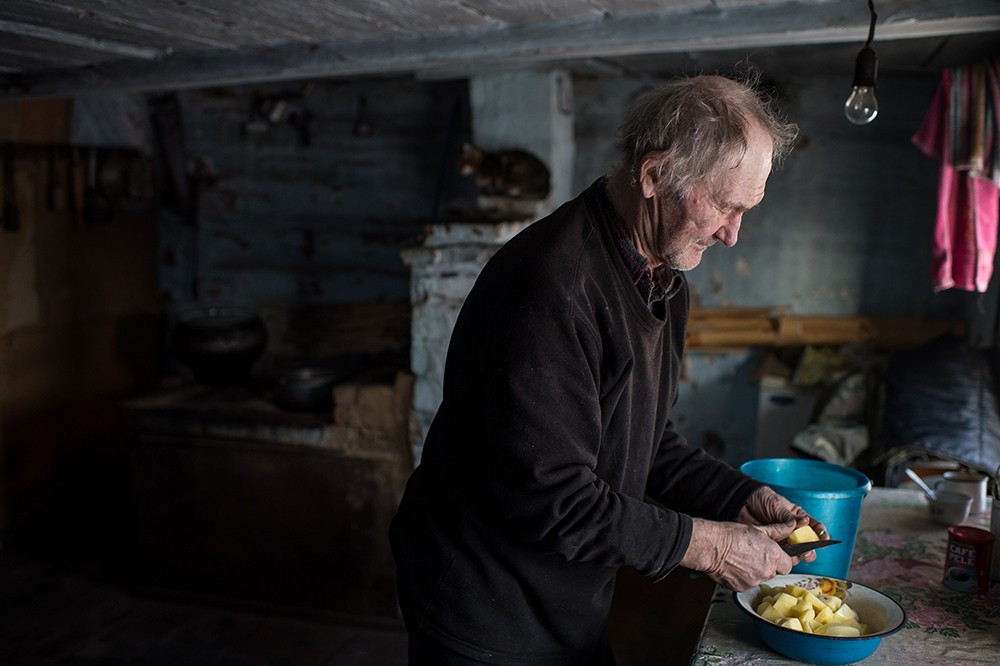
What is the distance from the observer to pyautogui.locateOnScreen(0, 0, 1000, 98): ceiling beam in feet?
8.38

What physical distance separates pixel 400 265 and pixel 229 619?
226cm

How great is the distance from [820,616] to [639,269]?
732 millimetres

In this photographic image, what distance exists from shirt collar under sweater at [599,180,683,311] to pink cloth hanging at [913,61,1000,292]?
2.22 metres

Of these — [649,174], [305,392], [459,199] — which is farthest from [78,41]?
[649,174]

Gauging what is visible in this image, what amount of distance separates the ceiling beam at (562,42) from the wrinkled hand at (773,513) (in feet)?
4.94

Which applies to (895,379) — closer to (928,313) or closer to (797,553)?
(928,313)

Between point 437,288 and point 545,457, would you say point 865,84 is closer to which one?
point 545,457

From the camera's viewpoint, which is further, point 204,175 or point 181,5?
point 204,175

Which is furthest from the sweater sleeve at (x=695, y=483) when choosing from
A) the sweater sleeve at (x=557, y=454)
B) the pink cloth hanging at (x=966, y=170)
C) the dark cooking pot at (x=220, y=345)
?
the dark cooking pot at (x=220, y=345)

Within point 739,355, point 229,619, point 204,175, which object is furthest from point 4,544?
point 739,355

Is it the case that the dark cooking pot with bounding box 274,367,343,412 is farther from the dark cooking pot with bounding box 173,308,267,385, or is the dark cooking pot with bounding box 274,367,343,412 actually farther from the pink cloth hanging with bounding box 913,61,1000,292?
the pink cloth hanging with bounding box 913,61,1000,292

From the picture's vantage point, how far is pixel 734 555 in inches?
64.9

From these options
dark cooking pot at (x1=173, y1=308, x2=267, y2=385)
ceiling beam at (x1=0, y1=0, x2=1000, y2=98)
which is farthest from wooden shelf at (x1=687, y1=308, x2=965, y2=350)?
dark cooking pot at (x1=173, y1=308, x2=267, y2=385)

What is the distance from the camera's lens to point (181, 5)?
8.59 feet
